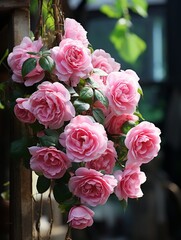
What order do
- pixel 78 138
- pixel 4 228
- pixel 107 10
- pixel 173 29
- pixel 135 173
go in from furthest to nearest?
pixel 173 29
pixel 107 10
pixel 4 228
pixel 135 173
pixel 78 138

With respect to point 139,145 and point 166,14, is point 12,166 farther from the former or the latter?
point 166,14

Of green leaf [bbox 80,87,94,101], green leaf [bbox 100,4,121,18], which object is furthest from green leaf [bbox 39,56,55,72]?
green leaf [bbox 100,4,121,18]

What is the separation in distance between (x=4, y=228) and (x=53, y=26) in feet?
3.61

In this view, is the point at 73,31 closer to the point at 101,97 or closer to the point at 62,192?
the point at 101,97

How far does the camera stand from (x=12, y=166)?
200 centimetres

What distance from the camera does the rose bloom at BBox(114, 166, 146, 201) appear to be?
190 cm

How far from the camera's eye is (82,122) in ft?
5.94

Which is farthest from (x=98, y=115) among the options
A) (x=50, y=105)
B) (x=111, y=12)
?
(x=111, y=12)

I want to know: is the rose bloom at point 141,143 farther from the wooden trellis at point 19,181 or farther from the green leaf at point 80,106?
the wooden trellis at point 19,181

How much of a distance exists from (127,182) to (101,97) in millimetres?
232

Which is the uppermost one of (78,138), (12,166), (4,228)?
(78,138)

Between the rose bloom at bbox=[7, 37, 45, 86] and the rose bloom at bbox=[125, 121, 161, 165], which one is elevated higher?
the rose bloom at bbox=[7, 37, 45, 86]

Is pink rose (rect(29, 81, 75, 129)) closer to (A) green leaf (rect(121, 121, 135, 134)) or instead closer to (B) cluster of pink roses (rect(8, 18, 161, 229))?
(B) cluster of pink roses (rect(8, 18, 161, 229))

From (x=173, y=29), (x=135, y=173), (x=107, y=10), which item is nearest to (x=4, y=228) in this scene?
(x=135, y=173)
